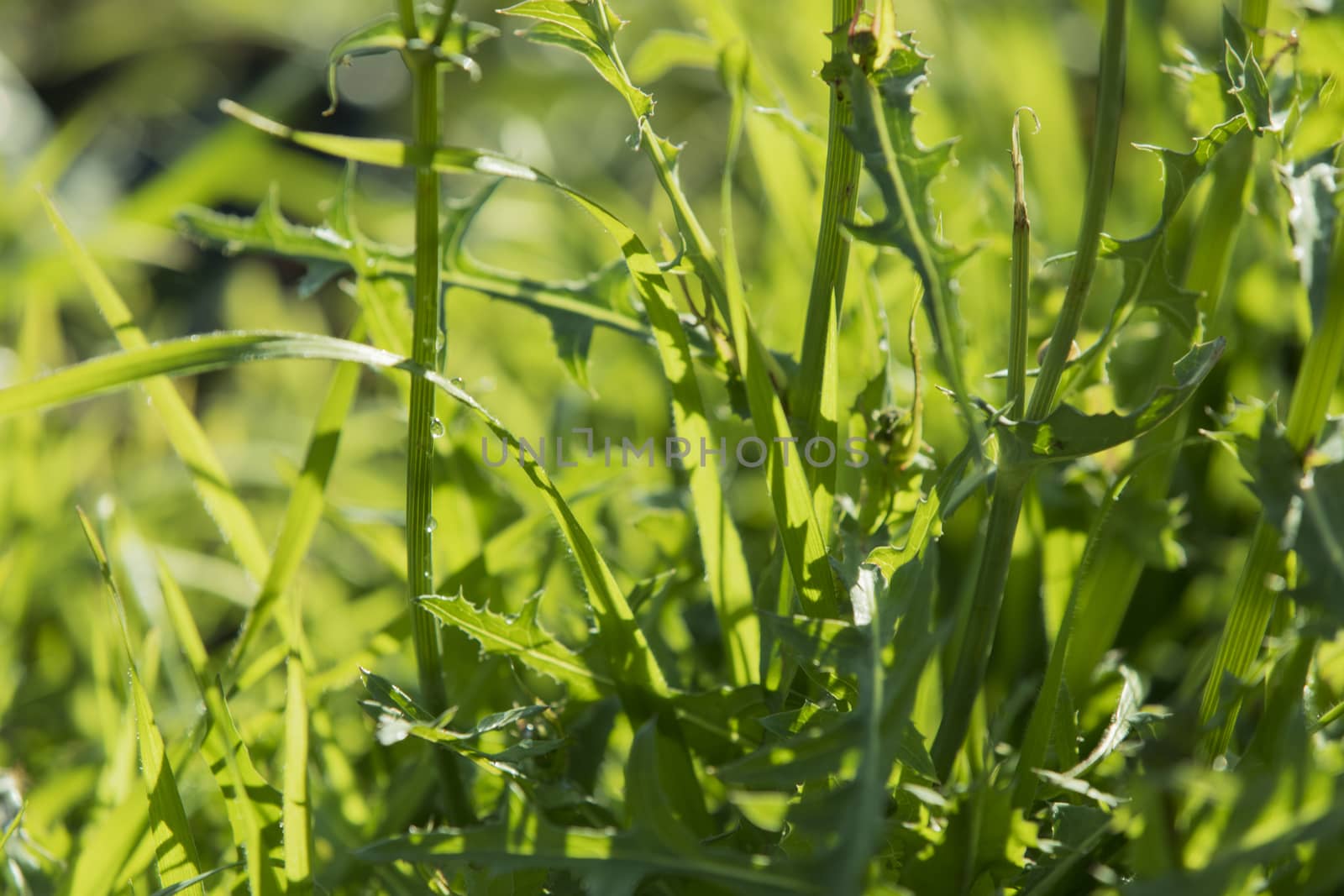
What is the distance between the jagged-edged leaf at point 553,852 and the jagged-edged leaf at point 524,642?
0.45ft

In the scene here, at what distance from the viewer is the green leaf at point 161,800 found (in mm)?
554

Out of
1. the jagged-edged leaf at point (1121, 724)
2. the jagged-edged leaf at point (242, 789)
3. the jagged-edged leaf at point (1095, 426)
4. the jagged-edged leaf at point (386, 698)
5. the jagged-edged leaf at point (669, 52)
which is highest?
the jagged-edged leaf at point (669, 52)

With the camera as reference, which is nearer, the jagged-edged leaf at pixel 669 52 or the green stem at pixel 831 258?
the green stem at pixel 831 258

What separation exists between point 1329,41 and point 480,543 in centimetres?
62

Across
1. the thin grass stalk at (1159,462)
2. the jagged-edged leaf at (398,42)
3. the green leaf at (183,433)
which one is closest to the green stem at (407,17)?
the jagged-edged leaf at (398,42)

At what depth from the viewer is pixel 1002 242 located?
2.91 ft

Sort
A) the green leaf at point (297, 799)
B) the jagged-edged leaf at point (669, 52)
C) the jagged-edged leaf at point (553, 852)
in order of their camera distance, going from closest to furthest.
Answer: the jagged-edged leaf at point (553, 852) < the green leaf at point (297, 799) < the jagged-edged leaf at point (669, 52)

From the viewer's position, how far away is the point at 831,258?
1.93 ft

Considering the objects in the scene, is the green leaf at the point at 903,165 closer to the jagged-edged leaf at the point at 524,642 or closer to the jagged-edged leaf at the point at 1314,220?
the jagged-edged leaf at the point at 1314,220

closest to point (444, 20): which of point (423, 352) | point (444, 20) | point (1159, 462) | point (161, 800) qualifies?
point (444, 20)

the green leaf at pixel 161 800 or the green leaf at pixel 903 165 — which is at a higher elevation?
the green leaf at pixel 903 165

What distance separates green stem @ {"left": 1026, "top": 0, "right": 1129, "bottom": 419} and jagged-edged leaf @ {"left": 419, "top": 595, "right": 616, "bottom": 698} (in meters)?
0.29

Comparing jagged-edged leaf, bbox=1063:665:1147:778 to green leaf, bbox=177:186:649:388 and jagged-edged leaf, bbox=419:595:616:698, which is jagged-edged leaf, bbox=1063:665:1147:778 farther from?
green leaf, bbox=177:186:649:388

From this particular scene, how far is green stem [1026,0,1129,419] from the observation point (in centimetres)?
46
